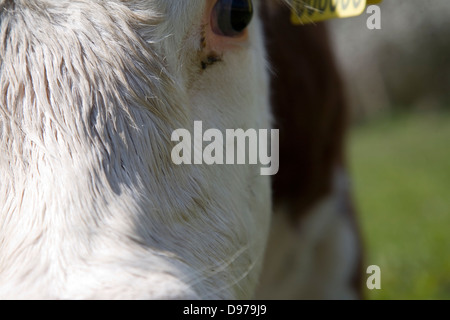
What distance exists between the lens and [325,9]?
1.92 m

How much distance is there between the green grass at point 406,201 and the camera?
3685 mm

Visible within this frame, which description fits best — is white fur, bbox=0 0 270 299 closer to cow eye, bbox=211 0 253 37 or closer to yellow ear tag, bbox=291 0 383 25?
cow eye, bbox=211 0 253 37

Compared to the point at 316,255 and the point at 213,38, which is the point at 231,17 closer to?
the point at 213,38

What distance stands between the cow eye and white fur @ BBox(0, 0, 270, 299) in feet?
0.35

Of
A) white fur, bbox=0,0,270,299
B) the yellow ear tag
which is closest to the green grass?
the yellow ear tag

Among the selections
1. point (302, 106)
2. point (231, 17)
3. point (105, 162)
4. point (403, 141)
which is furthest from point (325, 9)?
point (403, 141)

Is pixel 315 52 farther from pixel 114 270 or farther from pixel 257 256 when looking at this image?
pixel 114 270

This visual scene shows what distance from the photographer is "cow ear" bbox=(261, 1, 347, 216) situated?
8.60ft

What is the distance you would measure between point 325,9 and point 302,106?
2.67 feet

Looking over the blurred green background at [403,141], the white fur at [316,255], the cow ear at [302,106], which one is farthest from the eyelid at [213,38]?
the blurred green background at [403,141]

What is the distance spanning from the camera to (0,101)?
136cm

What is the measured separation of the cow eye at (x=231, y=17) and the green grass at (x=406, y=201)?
175 cm

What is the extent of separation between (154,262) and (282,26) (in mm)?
1697
